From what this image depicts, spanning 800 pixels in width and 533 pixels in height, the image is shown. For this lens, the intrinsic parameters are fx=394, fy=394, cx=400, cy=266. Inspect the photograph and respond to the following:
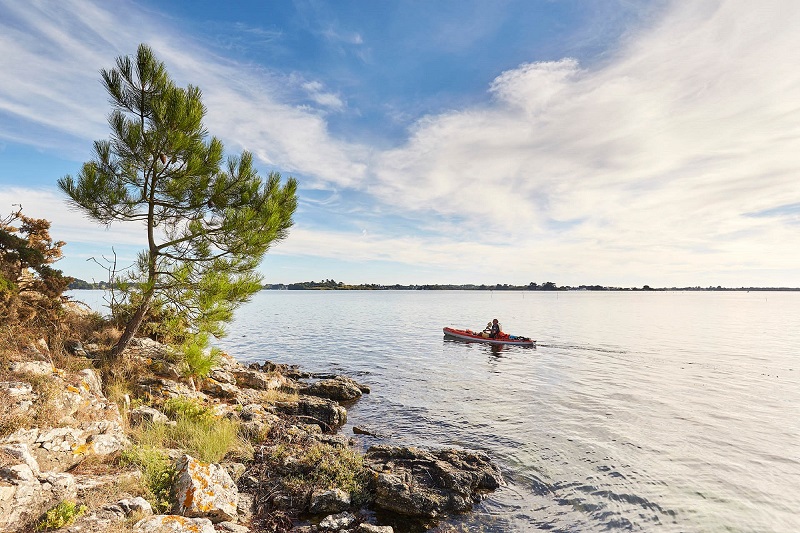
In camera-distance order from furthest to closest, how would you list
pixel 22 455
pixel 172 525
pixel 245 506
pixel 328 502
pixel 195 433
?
1. pixel 195 433
2. pixel 328 502
3. pixel 245 506
4. pixel 22 455
5. pixel 172 525

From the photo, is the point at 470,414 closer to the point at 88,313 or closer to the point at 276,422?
the point at 276,422

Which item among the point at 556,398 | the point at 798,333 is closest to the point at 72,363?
the point at 556,398

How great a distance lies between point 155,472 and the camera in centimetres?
692

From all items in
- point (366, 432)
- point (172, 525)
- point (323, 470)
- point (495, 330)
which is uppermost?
point (495, 330)

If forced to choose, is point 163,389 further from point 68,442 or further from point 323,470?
point 323,470

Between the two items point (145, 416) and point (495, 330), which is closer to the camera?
point (145, 416)

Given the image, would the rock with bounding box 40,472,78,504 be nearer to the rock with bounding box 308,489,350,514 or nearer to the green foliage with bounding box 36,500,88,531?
the green foliage with bounding box 36,500,88,531

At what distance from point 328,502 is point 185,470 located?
9.60 feet

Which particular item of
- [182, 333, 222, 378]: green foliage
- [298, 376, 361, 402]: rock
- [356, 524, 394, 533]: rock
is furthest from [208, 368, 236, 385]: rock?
[356, 524, 394, 533]: rock

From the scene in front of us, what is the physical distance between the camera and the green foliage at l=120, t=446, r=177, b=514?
6.30 meters

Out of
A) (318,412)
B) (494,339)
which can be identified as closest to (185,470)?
(318,412)

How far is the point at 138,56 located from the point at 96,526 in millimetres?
11599

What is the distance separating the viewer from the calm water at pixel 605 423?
9.42 metres

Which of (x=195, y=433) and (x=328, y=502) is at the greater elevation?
(x=195, y=433)
